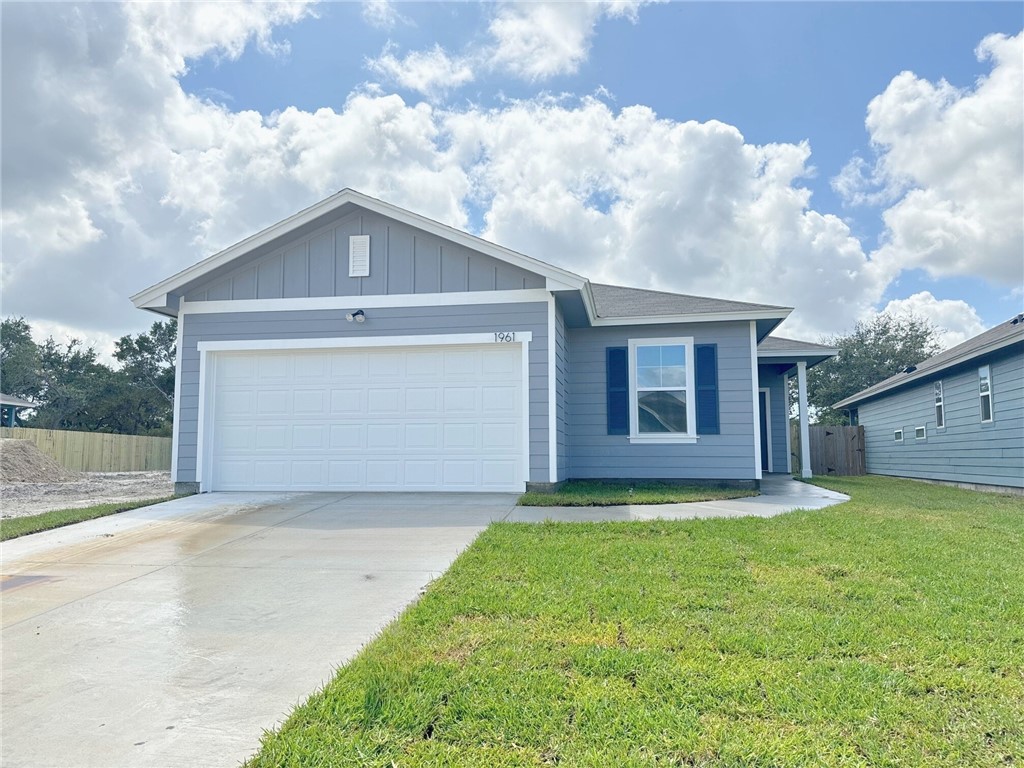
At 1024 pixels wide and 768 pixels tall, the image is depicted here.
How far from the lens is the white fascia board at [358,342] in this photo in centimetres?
964

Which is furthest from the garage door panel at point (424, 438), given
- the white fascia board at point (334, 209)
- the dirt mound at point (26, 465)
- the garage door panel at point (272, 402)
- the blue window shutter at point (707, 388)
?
the dirt mound at point (26, 465)

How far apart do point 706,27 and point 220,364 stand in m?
9.56

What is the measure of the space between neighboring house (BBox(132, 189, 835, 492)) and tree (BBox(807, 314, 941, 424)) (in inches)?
Answer: 945

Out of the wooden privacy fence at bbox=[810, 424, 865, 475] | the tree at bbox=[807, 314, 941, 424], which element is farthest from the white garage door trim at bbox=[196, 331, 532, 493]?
the tree at bbox=[807, 314, 941, 424]

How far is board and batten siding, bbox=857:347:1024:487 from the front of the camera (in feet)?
38.3

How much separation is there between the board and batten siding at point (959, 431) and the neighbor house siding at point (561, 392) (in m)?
7.80

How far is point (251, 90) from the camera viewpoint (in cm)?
1133

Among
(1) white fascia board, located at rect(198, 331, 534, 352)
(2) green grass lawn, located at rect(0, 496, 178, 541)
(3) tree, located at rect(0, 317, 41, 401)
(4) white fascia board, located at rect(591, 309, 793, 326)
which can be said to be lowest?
(2) green grass lawn, located at rect(0, 496, 178, 541)

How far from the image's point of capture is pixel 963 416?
45.0ft

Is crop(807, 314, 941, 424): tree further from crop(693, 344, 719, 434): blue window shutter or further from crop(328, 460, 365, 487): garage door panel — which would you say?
crop(328, 460, 365, 487): garage door panel

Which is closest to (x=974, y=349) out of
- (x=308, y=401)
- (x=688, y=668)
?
(x=308, y=401)

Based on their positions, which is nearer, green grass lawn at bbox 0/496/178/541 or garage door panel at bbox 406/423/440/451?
green grass lawn at bbox 0/496/178/541

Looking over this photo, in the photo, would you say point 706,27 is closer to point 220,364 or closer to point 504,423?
point 504,423

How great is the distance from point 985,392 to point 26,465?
1982 centimetres
